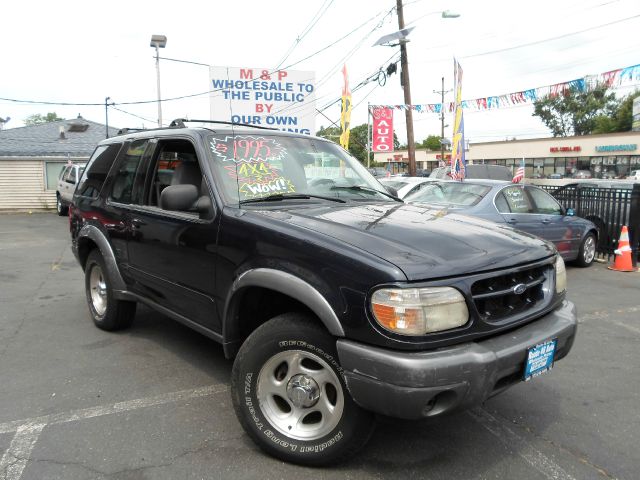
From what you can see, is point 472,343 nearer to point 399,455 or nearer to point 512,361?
point 512,361

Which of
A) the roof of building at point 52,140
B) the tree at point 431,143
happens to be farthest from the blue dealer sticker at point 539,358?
the tree at point 431,143

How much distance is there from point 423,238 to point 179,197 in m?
1.52

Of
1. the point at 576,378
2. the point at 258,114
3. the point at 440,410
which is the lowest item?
the point at 576,378

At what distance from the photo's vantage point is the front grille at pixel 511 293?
250 centimetres

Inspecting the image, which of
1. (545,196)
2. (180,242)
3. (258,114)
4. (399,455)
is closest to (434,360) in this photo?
(399,455)

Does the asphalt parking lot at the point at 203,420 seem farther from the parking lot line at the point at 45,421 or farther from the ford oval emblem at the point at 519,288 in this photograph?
the ford oval emblem at the point at 519,288

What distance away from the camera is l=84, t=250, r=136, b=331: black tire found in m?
4.73

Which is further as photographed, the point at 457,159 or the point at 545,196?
the point at 457,159

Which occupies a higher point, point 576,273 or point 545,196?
point 545,196

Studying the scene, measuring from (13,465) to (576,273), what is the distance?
833cm

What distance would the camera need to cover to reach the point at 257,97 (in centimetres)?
1702

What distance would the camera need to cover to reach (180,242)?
11.5 ft

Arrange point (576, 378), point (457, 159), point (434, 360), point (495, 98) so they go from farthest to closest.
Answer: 1. point (495, 98)
2. point (457, 159)
3. point (576, 378)
4. point (434, 360)

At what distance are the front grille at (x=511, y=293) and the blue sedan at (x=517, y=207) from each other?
4.32 meters
